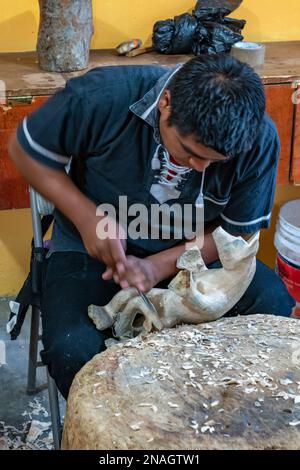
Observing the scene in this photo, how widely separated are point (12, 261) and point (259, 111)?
1705mm

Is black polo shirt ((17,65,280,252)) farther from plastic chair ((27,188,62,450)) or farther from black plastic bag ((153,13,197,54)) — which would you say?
black plastic bag ((153,13,197,54))

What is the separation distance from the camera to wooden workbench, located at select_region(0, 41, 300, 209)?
2148 millimetres

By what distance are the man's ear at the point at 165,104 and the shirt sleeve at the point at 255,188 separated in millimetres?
268

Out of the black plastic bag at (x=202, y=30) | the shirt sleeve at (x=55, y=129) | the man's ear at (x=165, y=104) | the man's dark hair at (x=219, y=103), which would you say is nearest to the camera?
the man's dark hair at (x=219, y=103)

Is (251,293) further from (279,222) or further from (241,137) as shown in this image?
(279,222)

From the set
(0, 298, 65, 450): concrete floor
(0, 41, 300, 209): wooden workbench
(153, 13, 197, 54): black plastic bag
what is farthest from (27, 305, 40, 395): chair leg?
(153, 13, 197, 54): black plastic bag

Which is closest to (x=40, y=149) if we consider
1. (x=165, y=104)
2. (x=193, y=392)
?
(x=165, y=104)

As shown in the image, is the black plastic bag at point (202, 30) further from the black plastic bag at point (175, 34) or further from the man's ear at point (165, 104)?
the man's ear at point (165, 104)

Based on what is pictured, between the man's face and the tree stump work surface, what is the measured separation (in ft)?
1.25

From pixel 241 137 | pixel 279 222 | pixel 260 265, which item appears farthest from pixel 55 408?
pixel 279 222

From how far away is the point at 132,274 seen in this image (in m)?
1.61

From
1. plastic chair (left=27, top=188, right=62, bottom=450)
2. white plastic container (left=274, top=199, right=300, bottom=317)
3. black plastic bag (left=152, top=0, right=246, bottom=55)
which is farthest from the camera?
white plastic container (left=274, top=199, right=300, bottom=317)

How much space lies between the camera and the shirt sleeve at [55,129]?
1567 millimetres

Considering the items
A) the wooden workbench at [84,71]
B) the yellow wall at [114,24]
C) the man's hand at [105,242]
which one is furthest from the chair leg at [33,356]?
the yellow wall at [114,24]
